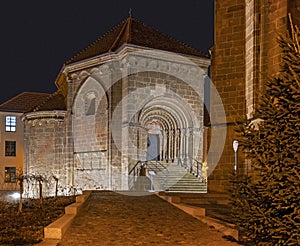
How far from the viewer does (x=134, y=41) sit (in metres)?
25.0

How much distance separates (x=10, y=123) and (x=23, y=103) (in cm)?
255

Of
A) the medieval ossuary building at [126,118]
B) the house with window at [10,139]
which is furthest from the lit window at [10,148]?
the medieval ossuary building at [126,118]

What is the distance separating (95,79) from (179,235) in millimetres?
17941

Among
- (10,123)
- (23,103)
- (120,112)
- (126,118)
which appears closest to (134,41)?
(120,112)

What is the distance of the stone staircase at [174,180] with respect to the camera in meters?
23.5

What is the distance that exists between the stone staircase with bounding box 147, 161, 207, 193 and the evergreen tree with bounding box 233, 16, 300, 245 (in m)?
17.0

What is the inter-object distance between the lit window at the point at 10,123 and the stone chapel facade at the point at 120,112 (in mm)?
11999

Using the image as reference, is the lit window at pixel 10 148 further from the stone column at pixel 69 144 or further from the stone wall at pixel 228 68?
the stone wall at pixel 228 68

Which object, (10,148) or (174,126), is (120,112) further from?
(10,148)

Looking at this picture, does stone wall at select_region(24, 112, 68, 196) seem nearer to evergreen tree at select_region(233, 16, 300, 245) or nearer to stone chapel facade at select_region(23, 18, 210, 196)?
stone chapel facade at select_region(23, 18, 210, 196)

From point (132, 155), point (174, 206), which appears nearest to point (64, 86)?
point (132, 155)

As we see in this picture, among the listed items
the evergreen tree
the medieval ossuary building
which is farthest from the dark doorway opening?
the evergreen tree

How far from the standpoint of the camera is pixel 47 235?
Result: 27.6ft

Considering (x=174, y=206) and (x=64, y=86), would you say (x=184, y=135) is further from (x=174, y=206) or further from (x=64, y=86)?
(x=174, y=206)
